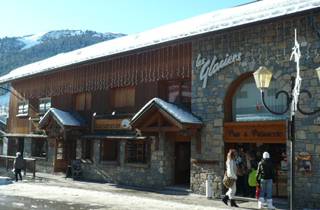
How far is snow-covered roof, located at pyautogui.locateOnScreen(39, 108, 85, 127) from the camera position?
2177cm

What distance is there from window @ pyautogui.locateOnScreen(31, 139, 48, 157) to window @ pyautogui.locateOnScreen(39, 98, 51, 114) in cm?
175

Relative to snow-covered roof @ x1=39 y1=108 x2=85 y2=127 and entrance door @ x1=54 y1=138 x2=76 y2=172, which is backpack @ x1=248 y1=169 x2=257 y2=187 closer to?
snow-covered roof @ x1=39 y1=108 x2=85 y2=127

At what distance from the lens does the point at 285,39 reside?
14242mm

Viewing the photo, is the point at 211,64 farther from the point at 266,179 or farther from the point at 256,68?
the point at 266,179

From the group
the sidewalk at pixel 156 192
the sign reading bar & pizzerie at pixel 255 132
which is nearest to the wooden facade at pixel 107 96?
the sidewalk at pixel 156 192

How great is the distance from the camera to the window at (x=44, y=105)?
2565 centimetres

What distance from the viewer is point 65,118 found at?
870 inches

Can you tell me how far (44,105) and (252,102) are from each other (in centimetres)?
1443

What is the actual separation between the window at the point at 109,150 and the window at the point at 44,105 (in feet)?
18.9

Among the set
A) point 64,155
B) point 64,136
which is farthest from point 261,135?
point 64,155

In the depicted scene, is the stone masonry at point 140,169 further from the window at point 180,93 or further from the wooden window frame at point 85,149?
the window at point 180,93

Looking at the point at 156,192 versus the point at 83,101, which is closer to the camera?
the point at 156,192

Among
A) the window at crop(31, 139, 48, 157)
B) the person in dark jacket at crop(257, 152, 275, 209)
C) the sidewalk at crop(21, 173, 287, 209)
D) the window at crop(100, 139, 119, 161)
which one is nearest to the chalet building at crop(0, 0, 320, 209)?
the window at crop(100, 139, 119, 161)

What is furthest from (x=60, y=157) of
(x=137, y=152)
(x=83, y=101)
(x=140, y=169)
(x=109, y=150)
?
(x=140, y=169)
